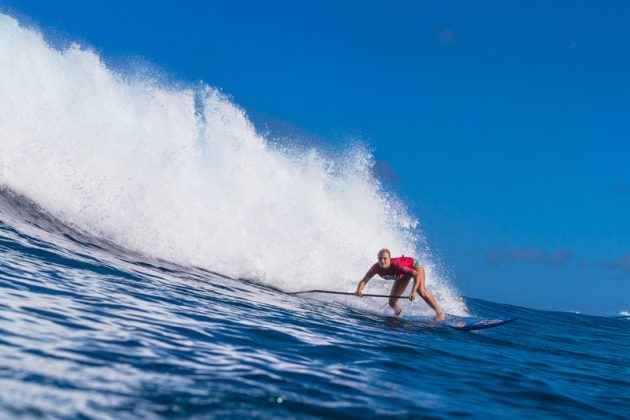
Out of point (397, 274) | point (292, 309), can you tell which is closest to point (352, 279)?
point (397, 274)

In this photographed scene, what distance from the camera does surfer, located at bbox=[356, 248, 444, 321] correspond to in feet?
34.6

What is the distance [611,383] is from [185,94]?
12095 millimetres

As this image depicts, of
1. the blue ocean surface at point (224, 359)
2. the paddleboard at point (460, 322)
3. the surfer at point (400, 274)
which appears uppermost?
the surfer at point (400, 274)

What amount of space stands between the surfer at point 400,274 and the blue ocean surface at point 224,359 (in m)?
1.12

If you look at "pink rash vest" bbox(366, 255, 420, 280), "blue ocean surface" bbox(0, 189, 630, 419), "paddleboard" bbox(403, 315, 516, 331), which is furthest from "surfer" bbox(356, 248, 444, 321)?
"blue ocean surface" bbox(0, 189, 630, 419)

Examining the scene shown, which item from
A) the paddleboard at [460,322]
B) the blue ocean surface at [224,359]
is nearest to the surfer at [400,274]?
the paddleboard at [460,322]

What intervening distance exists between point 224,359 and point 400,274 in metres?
7.00

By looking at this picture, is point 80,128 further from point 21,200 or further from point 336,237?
point 336,237

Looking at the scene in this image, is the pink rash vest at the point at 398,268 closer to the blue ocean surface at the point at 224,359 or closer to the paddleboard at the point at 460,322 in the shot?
the paddleboard at the point at 460,322

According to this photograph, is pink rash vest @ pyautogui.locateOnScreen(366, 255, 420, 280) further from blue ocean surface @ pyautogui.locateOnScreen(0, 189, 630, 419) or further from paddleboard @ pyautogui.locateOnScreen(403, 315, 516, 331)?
blue ocean surface @ pyautogui.locateOnScreen(0, 189, 630, 419)

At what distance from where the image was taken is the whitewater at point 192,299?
378cm

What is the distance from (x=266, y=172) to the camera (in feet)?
49.2

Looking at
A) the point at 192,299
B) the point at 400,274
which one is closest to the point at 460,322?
the point at 400,274

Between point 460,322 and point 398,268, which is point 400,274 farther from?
point 460,322
